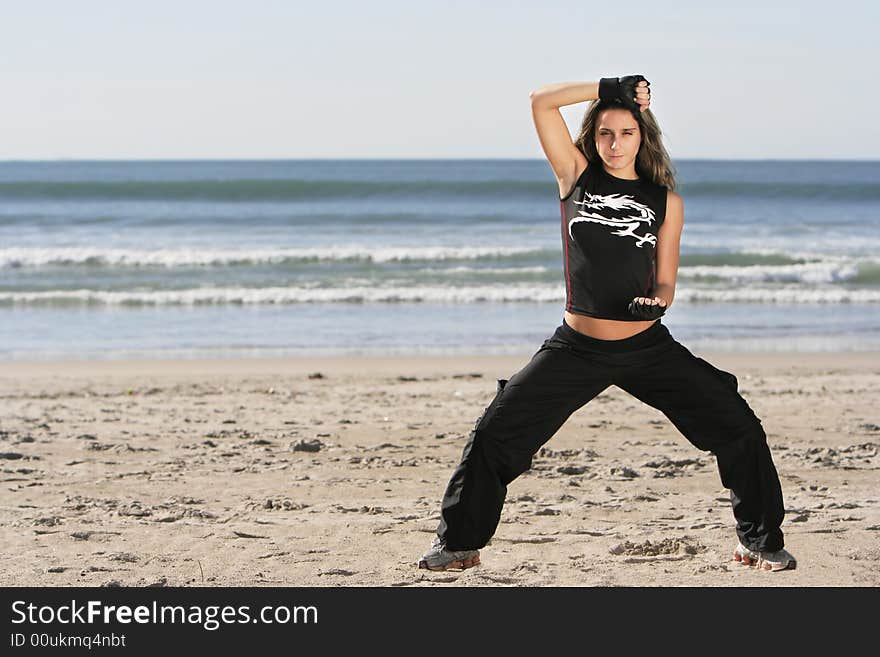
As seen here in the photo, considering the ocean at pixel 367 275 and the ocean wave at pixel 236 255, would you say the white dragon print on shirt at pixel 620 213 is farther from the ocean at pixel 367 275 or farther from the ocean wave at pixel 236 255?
the ocean wave at pixel 236 255

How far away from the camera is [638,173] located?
446 cm

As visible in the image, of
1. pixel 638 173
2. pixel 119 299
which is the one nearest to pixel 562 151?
pixel 638 173

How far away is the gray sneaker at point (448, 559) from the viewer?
4.59 m

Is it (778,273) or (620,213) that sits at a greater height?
(620,213)

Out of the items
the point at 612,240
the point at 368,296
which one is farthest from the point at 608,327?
the point at 368,296

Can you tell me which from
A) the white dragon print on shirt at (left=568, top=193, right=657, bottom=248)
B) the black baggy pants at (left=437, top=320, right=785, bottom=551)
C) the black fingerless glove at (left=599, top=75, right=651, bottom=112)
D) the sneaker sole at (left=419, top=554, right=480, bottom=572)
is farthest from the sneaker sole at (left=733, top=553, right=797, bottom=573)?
the black fingerless glove at (left=599, top=75, right=651, bottom=112)

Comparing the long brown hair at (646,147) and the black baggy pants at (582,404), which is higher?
the long brown hair at (646,147)

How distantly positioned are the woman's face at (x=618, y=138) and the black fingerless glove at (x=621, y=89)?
6cm

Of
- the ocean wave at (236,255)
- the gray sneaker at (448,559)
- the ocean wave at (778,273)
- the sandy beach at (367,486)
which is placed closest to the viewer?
the gray sneaker at (448,559)

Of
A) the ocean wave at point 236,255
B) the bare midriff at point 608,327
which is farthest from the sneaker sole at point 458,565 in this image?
the ocean wave at point 236,255

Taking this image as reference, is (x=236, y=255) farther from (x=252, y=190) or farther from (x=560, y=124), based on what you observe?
(x=560, y=124)

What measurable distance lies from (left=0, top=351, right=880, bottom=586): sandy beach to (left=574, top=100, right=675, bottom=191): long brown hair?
5.36 feet

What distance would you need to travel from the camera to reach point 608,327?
14.3 feet

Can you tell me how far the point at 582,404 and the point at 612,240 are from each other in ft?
2.09
